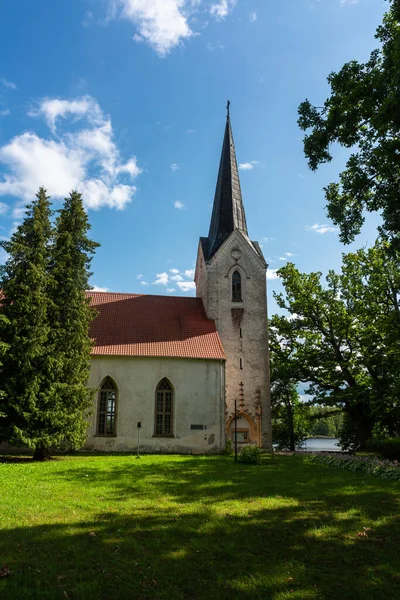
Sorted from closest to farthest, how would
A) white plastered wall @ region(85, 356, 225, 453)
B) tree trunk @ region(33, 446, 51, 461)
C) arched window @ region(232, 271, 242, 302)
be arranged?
tree trunk @ region(33, 446, 51, 461) < white plastered wall @ region(85, 356, 225, 453) < arched window @ region(232, 271, 242, 302)

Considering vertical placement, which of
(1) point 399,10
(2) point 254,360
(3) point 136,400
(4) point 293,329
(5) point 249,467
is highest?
(1) point 399,10

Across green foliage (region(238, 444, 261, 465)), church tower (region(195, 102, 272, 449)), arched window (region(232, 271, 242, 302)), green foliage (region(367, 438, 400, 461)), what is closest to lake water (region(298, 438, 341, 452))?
church tower (region(195, 102, 272, 449))

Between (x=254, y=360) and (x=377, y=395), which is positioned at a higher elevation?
(x=254, y=360)

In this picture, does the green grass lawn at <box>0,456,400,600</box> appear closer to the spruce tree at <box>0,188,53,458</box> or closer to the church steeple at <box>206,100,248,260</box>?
the spruce tree at <box>0,188,53,458</box>

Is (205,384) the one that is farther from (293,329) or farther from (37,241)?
(37,241)

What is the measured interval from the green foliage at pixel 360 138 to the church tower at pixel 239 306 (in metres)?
14.6

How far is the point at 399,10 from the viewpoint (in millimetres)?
8523


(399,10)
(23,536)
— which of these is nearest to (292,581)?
(23,536)

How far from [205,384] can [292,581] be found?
59.6 ft

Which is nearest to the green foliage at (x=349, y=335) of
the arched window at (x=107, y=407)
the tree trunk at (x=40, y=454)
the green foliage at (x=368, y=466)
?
the green foliage at (x=368, y=466)

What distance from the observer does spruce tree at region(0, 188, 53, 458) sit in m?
16.0

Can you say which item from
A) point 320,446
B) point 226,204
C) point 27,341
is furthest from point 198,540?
point 320,446

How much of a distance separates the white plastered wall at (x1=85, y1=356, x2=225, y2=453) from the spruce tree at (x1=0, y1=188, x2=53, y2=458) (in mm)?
5099

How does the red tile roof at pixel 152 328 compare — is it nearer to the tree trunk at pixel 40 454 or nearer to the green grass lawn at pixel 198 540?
the tree trunk at pixel 40 454
